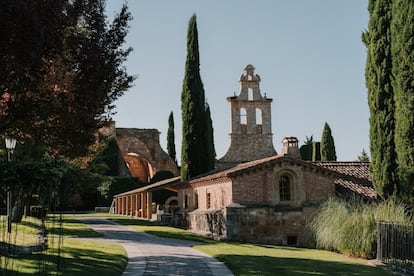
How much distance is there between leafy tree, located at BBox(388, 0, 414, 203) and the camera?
1845 cm

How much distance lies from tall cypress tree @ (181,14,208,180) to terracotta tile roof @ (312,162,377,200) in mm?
8375

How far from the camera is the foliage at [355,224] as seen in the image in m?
16.9

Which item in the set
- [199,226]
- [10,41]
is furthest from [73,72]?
[199,226]

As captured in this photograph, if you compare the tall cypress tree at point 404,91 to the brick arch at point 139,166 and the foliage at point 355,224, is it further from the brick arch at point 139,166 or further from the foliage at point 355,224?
the brick arch at point 139,166

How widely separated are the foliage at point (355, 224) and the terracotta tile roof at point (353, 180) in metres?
5.67

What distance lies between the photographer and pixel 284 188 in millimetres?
23922

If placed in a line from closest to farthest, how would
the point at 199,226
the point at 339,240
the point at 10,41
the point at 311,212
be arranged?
the point at 10,41 < the point at 339,240 < the point at 311,212 < the point at 199,226

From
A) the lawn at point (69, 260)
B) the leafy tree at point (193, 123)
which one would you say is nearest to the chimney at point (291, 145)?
the leafy tree at point (193, 123)

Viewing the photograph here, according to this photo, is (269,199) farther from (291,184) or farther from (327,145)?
(327,145)

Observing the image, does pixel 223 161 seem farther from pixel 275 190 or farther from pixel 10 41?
pixel 10 41

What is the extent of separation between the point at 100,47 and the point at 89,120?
1.69m

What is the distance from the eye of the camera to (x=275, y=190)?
77.2 ft

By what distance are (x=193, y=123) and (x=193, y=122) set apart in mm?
66

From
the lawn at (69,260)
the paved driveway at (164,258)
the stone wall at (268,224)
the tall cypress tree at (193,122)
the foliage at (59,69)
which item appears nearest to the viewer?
the foliage at (59,69)
